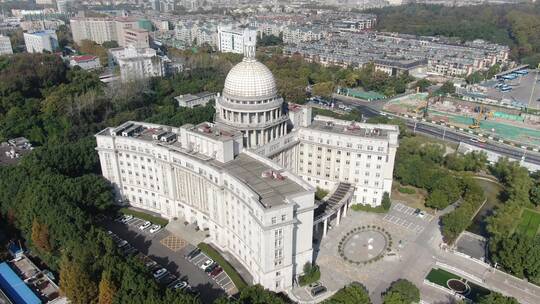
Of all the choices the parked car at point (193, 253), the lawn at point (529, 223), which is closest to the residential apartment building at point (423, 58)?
the lawn at point (529, 223)

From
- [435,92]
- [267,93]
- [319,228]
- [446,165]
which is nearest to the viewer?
[319,228]

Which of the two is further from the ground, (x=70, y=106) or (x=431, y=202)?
(x=70, y=106)

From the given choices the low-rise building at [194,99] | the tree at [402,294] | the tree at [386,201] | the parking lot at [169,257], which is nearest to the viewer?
the tree at [402,294]

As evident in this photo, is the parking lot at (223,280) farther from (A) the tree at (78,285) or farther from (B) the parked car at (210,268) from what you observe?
(A) the tree at (78,285)

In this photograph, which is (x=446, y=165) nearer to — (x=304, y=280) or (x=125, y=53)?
(x=304, y=280)

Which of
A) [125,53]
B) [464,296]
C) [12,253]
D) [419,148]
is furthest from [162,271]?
[125,53]

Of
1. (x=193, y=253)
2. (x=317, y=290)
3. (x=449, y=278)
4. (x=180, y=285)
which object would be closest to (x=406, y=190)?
(x=449, y=278)

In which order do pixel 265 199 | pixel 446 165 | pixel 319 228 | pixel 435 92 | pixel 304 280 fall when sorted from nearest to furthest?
pixel 265 199 < pixel 304 280 < pixel 319 228 < pixel 446 165 < pixel 435 92
